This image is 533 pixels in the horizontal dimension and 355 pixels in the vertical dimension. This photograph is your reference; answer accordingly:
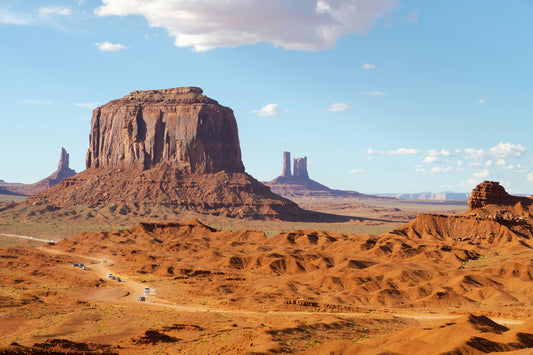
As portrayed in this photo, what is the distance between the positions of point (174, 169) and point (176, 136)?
11.3 meters

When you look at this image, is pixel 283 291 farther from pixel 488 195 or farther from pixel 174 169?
pixel 174 169

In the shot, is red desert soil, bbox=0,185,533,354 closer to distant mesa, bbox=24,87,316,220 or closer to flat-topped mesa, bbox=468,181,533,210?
flat-topped mesa, bbox=468,181,533,210

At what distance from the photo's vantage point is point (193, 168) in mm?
188875

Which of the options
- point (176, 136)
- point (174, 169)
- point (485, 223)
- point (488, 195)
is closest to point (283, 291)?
point (485, 223)

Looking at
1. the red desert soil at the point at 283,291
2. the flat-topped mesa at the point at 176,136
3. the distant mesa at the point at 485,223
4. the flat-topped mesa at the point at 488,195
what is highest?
the flat-topped mesa at the point at 176,136

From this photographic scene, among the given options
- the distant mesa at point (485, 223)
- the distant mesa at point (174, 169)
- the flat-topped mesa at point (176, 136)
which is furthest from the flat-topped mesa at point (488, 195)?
the flat-topped mesa at point (176, 136)

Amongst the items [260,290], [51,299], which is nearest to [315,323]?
[260,290]

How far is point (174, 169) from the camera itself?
7397 inches

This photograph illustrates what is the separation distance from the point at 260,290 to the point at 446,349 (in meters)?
39.2

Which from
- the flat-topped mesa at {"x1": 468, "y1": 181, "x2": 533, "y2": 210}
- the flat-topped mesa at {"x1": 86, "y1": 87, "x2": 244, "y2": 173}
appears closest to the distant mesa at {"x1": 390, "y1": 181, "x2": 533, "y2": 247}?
the flat-topped mesa at {"x1": 468, "y1": 181, "x2": 533, "y2": 210}

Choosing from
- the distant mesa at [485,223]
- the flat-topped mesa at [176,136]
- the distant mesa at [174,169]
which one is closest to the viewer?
the distant mesa at [485,223]

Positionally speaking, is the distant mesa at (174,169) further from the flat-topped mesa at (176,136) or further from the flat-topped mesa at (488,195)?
the flat-topped mesa at (488,195)

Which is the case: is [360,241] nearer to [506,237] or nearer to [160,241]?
[506,237]

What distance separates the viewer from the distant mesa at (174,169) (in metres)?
177
